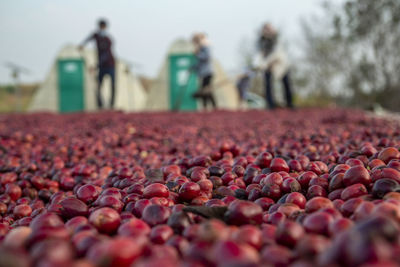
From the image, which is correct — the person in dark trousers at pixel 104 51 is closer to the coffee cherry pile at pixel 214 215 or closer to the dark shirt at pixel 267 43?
the dark shirt at pixel 267 43

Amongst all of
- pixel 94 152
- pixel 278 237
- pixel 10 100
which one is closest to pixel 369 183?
pixel 278 237

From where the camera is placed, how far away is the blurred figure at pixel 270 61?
11.3 meters

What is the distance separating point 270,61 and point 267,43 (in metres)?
0.68

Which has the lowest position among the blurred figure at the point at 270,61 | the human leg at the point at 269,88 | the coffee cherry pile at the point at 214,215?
the coffee cherry pile at the point at 214,215

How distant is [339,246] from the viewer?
0.86 m

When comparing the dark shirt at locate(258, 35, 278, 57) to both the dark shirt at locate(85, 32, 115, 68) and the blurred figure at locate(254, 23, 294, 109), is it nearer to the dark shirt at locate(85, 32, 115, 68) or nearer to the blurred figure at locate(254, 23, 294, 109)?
the blurred figure at locate(254, 23, 294, 109)

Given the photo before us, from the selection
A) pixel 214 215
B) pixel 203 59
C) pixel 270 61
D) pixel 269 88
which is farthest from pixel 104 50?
pixel 214 215

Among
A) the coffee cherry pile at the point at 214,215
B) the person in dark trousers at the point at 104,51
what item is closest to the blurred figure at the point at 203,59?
the person in dark trousers at the point at 104,51

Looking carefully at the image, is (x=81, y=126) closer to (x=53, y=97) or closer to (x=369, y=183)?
(x=369, y=183)

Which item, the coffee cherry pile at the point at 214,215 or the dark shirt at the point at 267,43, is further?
the dark shirt at the point at 267,43

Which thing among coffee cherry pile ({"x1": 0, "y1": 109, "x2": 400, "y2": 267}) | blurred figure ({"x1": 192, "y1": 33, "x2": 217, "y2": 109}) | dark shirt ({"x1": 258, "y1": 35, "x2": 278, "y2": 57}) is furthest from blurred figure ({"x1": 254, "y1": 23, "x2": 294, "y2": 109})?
coffee cherry pile ({"x1": 0, "y1": 109, "x2": 400, "y2": 267})

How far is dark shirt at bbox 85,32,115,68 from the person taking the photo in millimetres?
10492

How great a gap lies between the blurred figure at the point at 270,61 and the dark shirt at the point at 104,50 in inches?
179

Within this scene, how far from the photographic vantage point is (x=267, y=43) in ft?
37.7
